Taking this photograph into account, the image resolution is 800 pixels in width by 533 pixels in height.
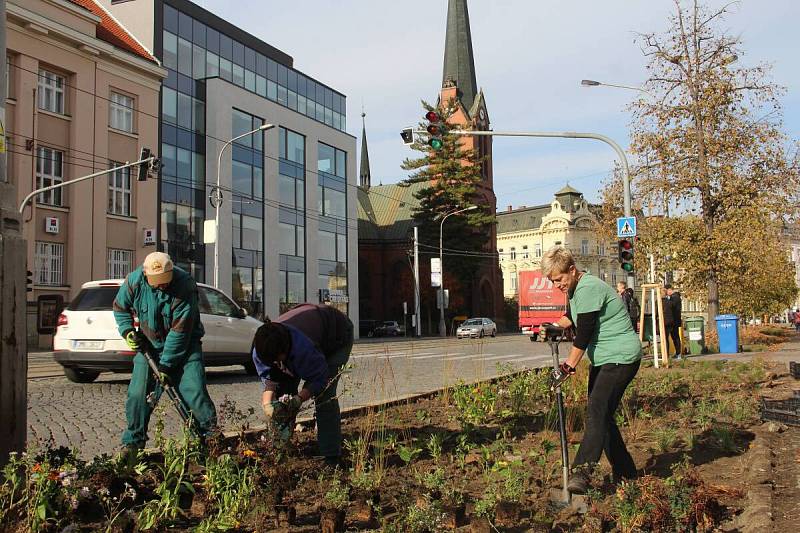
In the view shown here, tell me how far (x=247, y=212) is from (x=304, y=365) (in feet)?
131

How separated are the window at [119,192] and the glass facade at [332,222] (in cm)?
1769

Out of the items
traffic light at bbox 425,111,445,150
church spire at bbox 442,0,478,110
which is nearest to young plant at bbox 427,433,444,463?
traffic light at bbox 425,111,445,150

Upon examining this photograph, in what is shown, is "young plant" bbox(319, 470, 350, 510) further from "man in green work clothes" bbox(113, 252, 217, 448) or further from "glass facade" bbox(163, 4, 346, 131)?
"glass facade" bbox(163, 4, 346, 131)

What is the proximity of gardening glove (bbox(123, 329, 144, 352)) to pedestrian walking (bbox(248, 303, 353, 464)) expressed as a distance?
2.98ft

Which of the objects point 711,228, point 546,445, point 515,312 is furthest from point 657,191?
point 515,312

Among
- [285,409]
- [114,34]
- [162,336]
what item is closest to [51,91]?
[114,34]

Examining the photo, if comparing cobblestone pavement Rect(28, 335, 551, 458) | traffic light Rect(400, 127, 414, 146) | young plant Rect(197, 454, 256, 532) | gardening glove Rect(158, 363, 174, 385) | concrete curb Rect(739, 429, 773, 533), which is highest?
traffic light Rect(400, 127, 414, 146)

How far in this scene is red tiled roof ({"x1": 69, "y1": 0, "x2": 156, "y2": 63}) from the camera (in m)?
35.4

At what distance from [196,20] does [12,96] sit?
1406cm

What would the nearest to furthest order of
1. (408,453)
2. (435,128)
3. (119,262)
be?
1. (408,453)
2. (435,128)
3. (119,262)

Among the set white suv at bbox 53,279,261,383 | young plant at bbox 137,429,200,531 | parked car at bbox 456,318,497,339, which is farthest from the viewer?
parked car at bbox 456,318,497,339

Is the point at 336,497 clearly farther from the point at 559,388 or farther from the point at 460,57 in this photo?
the point at 460,57

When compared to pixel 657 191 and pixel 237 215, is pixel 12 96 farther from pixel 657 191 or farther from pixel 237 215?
pixel 657 191

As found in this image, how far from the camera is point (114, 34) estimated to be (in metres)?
36.7
